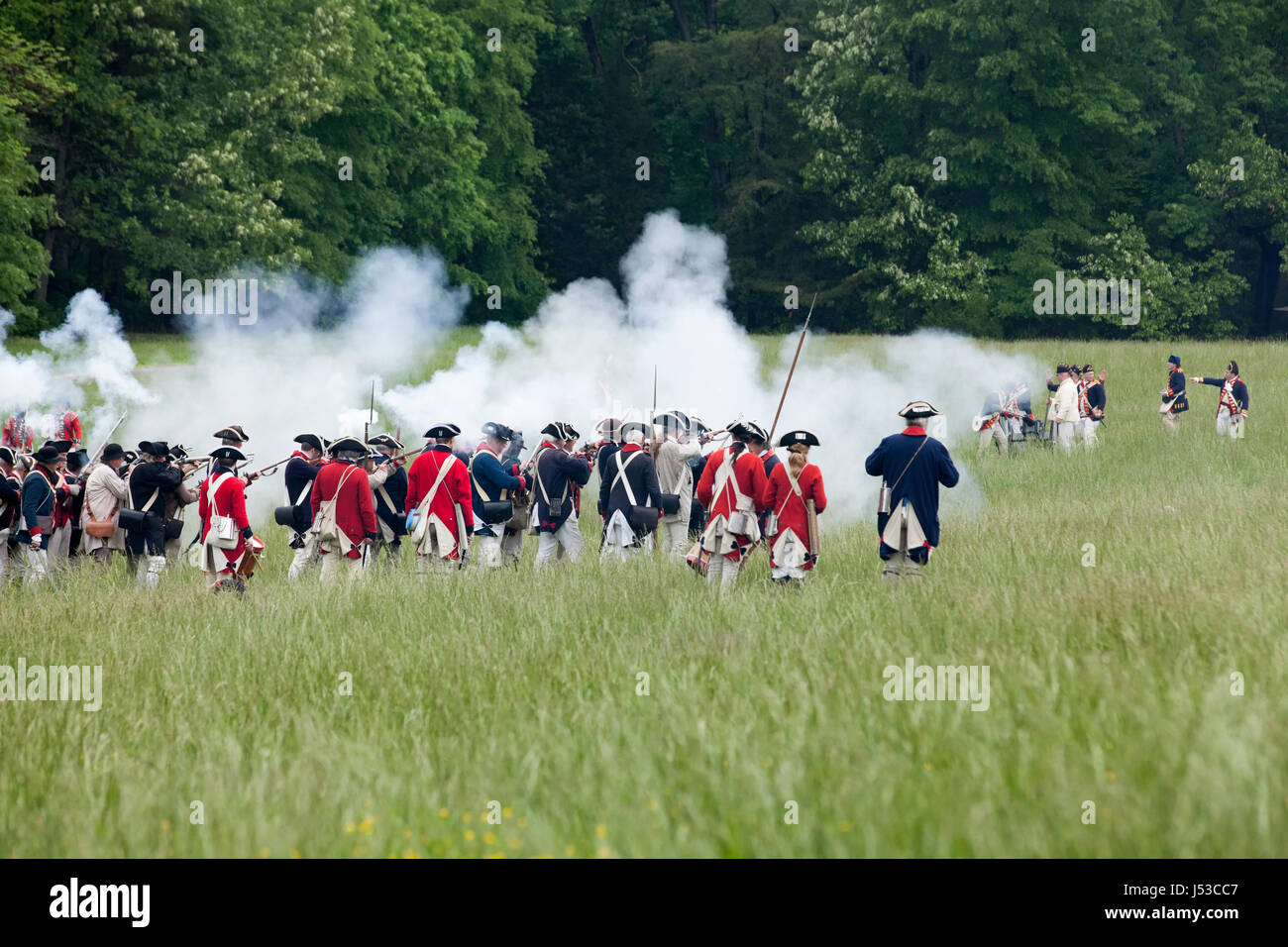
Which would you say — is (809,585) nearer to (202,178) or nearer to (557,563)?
(557,563)

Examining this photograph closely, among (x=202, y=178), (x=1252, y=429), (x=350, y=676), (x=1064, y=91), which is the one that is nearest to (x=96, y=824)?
(x=350, y=676)

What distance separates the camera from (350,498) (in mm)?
12992

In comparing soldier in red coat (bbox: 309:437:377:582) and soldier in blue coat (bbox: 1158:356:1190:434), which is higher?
soldier in blue coat (bbox: 1158:356:1190:434)

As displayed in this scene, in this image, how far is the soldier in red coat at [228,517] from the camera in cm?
1238

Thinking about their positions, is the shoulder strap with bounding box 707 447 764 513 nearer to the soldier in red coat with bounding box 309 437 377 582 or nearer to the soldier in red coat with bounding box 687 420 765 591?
the soldier in red coat with bounding box 687 420 765 591

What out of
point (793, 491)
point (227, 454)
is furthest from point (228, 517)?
point (793, 491)

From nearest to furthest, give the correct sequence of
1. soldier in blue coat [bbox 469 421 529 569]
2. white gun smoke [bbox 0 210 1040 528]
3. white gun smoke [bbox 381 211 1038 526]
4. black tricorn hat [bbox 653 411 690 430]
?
soldier in blue coat [bbox 469 421 529 569]
black tricorn hat [bbox 653 411 690 430]
white gun smoke [bbox 381 211 1038 526]
white gun smoke [bbox 0 210 1040 528]

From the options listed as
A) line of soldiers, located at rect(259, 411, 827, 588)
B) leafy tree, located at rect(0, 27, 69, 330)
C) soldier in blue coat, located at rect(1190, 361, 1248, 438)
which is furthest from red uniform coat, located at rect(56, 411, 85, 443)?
soldier in blue coat, located at rect(1190, 361, 1248, 438)

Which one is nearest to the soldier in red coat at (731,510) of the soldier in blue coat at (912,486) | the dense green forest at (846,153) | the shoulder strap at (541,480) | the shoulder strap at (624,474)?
→ the soldier in blue coat at (912,486)

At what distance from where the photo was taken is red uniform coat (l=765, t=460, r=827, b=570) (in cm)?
1148

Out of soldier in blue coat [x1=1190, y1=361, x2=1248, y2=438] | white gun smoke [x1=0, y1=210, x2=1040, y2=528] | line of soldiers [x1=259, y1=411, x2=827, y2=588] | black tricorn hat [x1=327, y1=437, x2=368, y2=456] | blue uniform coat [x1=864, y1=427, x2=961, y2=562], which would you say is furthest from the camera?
soldier in blue coat [x1=1190, y1=361, x2=1248, y2=438]

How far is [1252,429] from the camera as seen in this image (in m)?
25.0

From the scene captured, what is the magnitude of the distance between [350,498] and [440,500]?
110cm

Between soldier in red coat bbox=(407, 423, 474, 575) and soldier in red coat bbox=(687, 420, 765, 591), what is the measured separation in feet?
9.45
